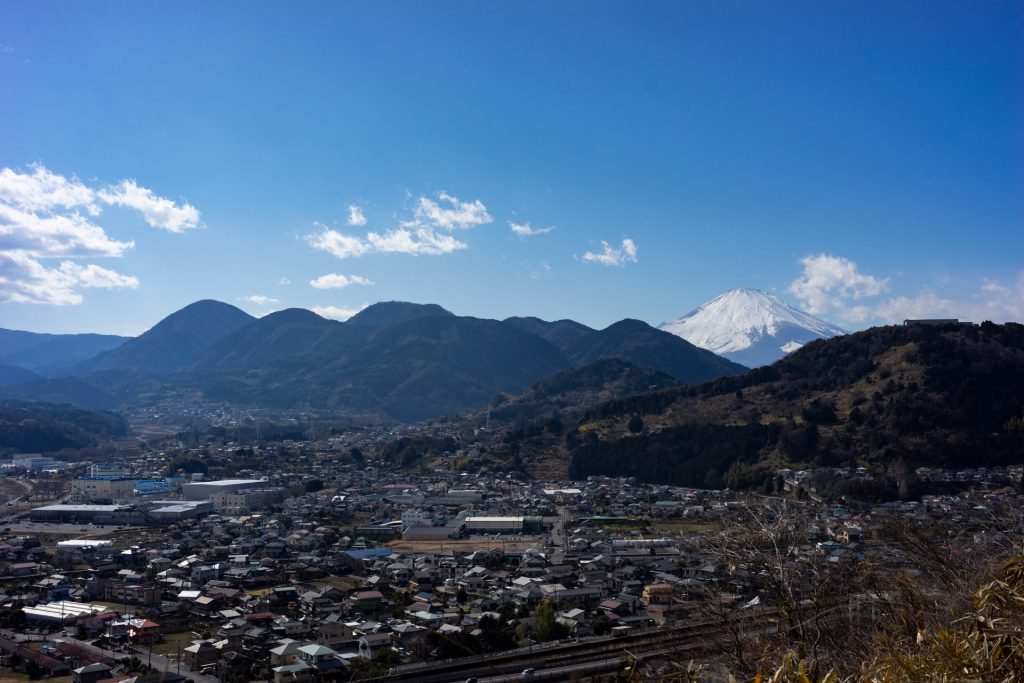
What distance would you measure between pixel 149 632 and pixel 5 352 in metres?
180

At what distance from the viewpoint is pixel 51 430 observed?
5903cm

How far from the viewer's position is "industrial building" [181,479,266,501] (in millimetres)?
34594

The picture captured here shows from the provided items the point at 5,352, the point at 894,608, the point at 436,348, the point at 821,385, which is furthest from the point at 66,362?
the point at 894,608

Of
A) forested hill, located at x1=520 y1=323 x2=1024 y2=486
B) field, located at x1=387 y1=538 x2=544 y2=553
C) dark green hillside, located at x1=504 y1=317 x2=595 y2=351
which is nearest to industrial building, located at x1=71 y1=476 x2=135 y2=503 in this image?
field, located at x1=387 y1=538 x2=544 y2=553

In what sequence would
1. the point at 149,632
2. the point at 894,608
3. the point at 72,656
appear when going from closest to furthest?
the point at 894,608 → the point at 72,656 → the point at 149,632

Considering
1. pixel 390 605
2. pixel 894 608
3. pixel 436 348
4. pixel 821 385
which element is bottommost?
pixel 390 605

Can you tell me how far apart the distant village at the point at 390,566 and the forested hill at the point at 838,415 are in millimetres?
2242

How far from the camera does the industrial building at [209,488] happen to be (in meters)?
34.6

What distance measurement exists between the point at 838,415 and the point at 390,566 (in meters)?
23.6

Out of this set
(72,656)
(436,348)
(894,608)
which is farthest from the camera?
(436,348)

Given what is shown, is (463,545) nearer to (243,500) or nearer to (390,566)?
(390,566)

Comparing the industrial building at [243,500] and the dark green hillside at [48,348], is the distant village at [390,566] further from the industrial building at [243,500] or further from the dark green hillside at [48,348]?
the dark green hillside at [48,348]

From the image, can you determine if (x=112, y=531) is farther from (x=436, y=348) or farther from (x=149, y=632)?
(x=436, y=348)

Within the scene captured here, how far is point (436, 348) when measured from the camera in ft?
349
